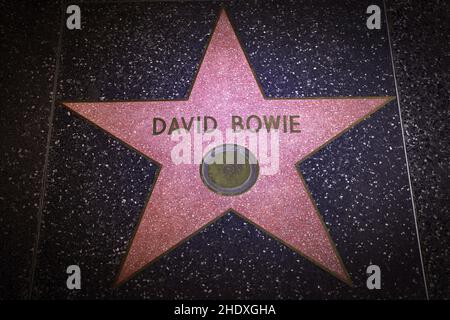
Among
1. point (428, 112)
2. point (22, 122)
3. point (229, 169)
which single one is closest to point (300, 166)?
point (229, 169)

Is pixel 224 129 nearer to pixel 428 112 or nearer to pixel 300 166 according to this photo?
pixel 300 166

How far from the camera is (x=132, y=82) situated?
0.90 m

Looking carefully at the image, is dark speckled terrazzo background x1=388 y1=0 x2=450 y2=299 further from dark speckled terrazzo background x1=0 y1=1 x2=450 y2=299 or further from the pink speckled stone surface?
the pink speckled stone surface

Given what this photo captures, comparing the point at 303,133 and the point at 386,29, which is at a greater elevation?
the point at 386,29

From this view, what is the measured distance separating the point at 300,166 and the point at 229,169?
0.18 m

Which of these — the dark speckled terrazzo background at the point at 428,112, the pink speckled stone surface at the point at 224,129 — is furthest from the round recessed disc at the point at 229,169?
the dark speckled terrazzo background at the point at 428,112

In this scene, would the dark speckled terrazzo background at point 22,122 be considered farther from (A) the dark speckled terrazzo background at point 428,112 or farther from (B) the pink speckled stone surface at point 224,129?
(A) the dark speckled terrazzo background at point 428,112

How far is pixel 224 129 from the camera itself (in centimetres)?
87

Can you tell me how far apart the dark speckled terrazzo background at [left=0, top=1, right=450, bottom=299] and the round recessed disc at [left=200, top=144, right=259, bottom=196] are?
0.29 feet

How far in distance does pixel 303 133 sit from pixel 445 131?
0.39 meters

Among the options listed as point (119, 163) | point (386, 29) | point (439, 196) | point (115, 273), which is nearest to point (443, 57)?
point (386, 29)

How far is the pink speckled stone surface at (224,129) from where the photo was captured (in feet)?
2.76

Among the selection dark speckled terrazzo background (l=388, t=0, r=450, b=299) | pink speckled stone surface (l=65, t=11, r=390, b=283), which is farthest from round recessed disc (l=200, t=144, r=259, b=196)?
dark speckled terrazzo background (l=388, t=0, r=450, b=299)

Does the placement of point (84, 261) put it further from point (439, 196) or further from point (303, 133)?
point (439, 196)
